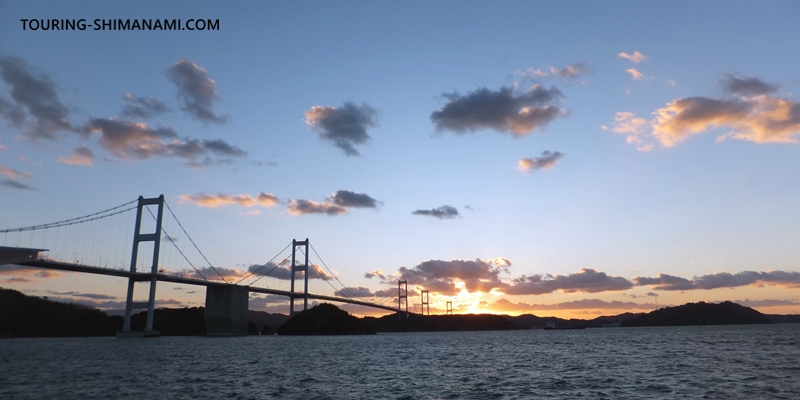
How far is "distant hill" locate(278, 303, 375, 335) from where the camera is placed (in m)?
126

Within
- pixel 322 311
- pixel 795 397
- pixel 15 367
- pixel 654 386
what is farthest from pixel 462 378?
pixel 322 311

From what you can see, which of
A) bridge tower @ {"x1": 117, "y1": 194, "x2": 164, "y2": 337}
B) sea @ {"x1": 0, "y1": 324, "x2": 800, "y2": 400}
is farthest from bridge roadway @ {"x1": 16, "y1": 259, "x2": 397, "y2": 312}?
sea @ {"x1": 0, "y1": 324, "x2": 800, "y2": 400}

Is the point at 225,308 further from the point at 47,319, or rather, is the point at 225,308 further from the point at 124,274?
the point at 47,319

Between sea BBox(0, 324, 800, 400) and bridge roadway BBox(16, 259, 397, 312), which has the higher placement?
bridge roadway BBox(16, 259, 397, 312)

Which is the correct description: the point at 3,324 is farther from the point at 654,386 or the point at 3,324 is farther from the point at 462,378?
the point at 654,386

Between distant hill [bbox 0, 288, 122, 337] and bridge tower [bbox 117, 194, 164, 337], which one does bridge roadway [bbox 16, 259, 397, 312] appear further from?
distant hill [bbox 0, 288, 122, 337]

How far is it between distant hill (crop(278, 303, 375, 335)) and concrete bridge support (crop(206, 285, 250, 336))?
956 inches

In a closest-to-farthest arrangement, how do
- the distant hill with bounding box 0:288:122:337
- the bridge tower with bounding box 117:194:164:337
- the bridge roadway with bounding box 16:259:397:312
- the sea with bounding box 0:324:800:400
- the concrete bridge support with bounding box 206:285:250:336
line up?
the sea with bounding box 0:324:800:400, the bridge roadway with bounding box 16:259:397:312, the bridge tower with bounding box 117:194:164:337, the concrete bridge support with bounding box 206:285:250:336, the distant hill with bounding box 0:288:122:337

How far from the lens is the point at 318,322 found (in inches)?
4990

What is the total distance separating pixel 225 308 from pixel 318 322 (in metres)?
32.1

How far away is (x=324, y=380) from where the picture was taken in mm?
28047

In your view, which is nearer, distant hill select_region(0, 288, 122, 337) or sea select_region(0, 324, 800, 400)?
sea select_region(0, 324, 800, 400)

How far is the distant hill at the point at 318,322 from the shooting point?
126 metres

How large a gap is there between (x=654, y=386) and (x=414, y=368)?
15829 mm
